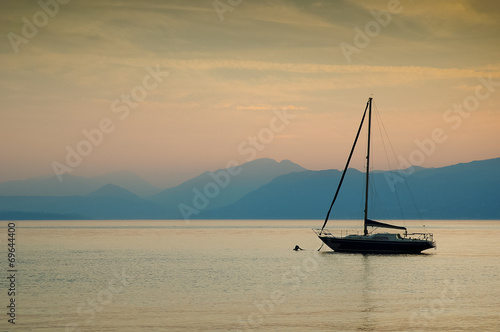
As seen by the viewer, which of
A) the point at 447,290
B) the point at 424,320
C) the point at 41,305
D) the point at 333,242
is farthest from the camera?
the point at 333,242

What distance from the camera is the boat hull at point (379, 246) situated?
81.2 meters

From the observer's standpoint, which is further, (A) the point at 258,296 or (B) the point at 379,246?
(B) the point at 379,246

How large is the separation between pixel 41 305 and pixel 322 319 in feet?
67.7

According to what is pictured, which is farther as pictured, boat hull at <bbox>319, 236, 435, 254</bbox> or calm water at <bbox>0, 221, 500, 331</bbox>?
boat hull at <bbox>319, 236, 435, 254</bbox>

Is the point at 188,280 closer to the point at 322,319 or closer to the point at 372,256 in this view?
the point at 322,319

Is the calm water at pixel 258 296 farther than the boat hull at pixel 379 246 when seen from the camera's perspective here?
No

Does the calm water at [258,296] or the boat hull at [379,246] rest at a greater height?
the boat hull at [379,246]

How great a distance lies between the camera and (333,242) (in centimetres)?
8600

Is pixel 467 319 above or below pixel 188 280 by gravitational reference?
below

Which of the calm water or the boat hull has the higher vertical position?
the boat hull

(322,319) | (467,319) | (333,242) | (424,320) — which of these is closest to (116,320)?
(322,319)

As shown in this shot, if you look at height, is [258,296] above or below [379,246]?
below

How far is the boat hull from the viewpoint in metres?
81.2

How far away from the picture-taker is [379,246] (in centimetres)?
8125
